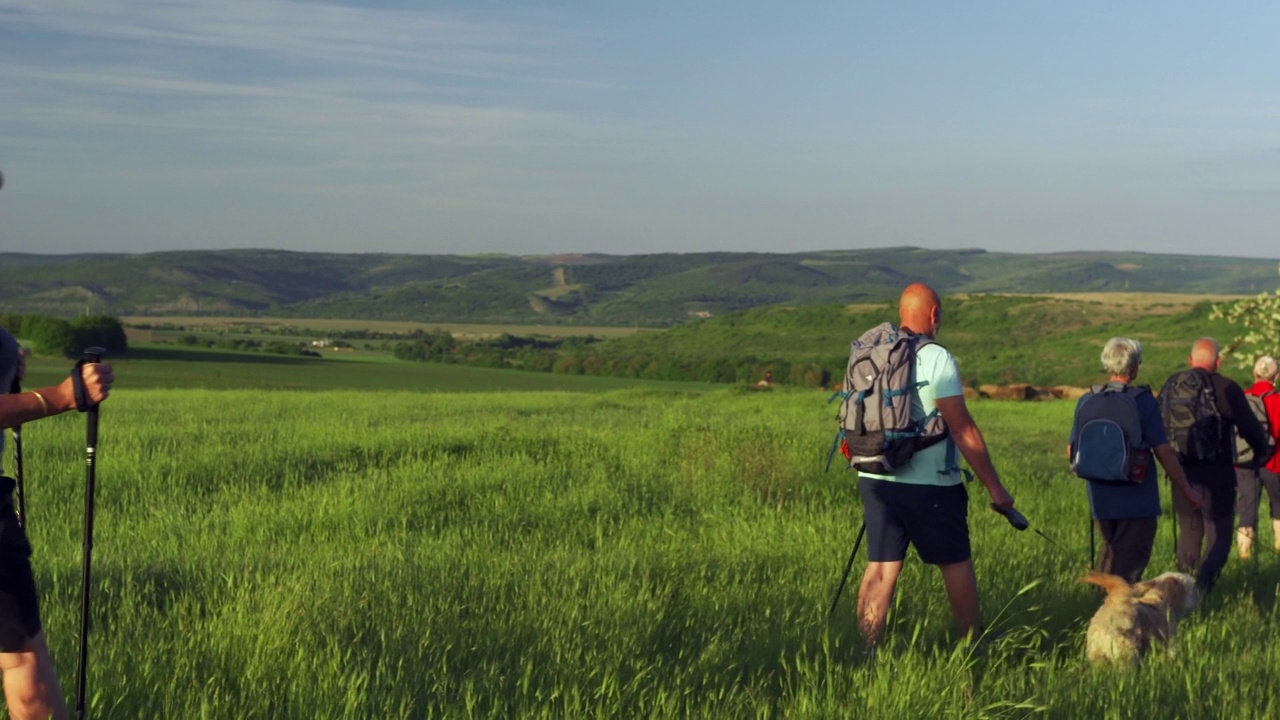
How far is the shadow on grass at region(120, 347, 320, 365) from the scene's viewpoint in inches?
2655

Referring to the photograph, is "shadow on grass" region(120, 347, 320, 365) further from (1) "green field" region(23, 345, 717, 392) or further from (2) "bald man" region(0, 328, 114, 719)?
(2) "bald man" region(0, 328, 114, 719)

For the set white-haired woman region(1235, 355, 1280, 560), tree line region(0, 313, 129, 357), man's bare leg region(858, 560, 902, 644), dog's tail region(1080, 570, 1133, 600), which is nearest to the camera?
dog's tail region(1080, 570, 1133, 600)

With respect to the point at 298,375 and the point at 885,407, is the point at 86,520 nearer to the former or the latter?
the point at 885,407

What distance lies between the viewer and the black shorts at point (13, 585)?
3668 millimetres

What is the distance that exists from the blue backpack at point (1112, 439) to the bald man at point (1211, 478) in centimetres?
143

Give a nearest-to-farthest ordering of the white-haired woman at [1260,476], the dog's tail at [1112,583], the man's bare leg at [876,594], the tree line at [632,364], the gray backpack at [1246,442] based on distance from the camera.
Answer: the dog's tail at [1112,583] < the man's bare leg at [876,594] < the gray backpack at [1246,442] < the white-haired woman at [1260,476] < the tree line at [632,364]

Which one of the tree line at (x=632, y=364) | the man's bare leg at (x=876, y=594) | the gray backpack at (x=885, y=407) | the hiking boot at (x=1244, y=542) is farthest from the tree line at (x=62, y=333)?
the gray backpack at (x=885, y=407)

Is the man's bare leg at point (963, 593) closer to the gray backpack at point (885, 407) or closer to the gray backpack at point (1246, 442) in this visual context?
the gray backpack at point (885, 407)

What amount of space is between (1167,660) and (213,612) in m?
4.70

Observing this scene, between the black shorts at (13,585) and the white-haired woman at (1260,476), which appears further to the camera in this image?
the white-haired woman at (1260,476)

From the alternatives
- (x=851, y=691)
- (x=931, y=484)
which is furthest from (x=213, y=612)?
(x=931, y=484)

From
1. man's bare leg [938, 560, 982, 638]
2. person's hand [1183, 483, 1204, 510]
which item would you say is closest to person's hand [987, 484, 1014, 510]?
man's bare leg [938, 560, 982, 638]

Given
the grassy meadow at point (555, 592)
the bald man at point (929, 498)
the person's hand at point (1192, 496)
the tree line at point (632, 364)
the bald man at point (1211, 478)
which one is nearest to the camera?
the grassy meadow at point (555, 592)

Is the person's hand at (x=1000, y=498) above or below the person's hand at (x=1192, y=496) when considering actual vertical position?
above
